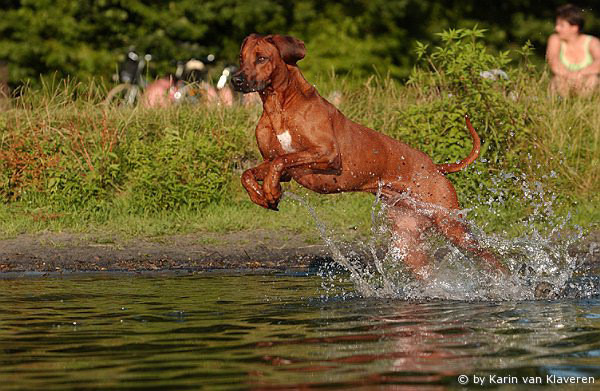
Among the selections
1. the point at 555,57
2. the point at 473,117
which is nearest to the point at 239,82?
the point at 473,117

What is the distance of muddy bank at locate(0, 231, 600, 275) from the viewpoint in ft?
32.5

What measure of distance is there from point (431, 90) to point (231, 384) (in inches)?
342

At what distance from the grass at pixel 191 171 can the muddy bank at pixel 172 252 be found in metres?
0.25

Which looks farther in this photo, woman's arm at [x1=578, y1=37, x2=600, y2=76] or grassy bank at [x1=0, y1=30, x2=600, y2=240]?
woman's arm at [x1=578, y1=37, x2=600, y2=76]

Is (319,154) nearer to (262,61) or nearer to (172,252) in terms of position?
(262,61)

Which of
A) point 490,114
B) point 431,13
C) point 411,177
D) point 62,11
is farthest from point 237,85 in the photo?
point 431,13

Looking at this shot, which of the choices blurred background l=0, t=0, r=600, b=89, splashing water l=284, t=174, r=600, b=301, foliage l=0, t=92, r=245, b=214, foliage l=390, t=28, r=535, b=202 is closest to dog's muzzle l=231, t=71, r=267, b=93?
splashing water l=284, t=174, r=600, b=301

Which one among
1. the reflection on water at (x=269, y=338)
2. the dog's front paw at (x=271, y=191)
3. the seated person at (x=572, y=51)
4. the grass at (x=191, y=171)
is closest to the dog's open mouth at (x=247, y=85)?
the dog's front paw at (x=271, y=191)

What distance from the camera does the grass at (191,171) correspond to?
11414 mm

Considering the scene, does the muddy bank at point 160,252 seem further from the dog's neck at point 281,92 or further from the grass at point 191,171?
the dog's neck at point 281,92

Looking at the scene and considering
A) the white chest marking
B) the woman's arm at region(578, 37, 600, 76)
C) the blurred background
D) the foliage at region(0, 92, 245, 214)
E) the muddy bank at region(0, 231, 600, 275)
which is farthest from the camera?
the blurred background

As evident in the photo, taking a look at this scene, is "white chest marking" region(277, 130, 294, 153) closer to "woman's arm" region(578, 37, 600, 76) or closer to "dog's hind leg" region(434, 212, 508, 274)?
"dog's hind leg" region(434, 212, 508, 274)

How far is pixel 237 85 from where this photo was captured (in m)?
7.72

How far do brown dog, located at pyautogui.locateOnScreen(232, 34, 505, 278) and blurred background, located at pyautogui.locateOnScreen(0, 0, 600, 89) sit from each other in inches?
445
